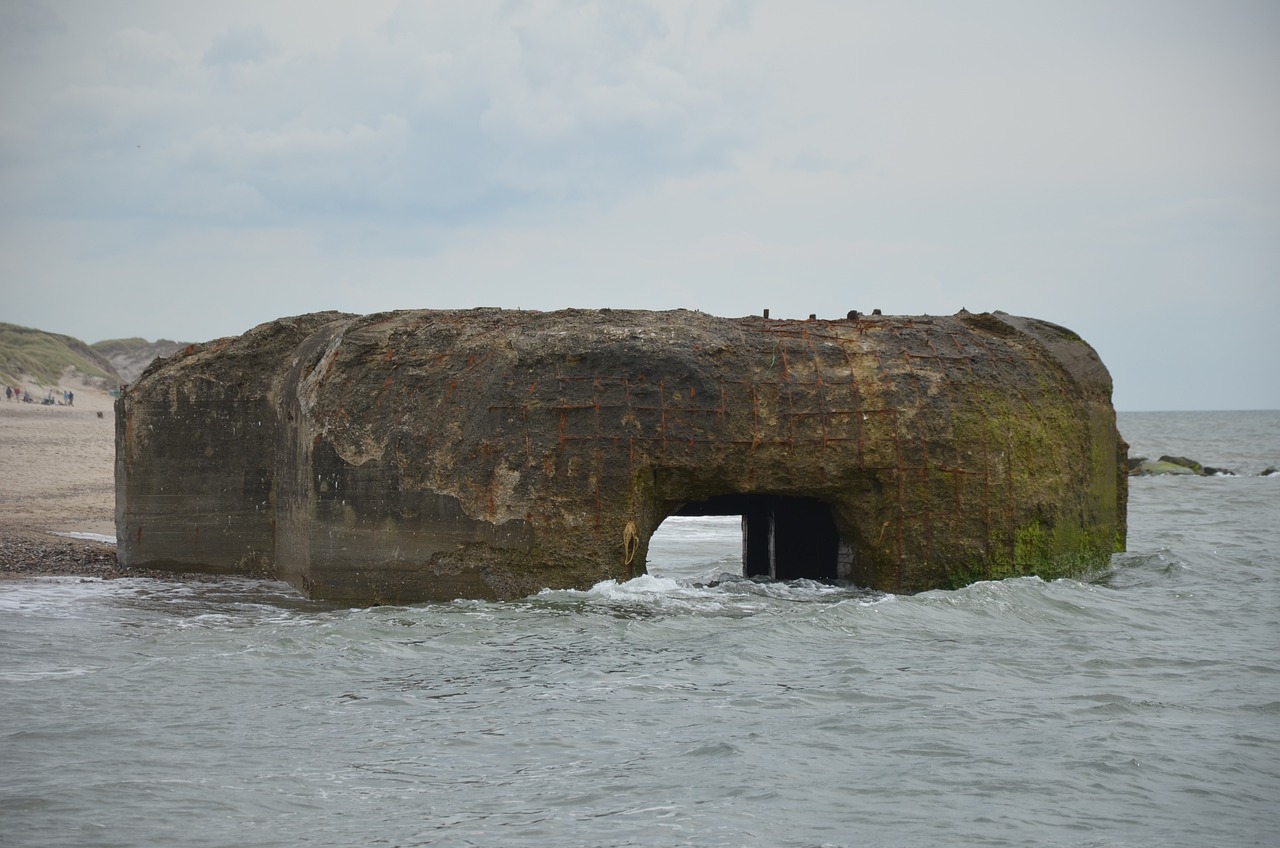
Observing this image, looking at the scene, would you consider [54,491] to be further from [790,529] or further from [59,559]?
[790,529]

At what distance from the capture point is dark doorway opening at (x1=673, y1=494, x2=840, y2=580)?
408 inches

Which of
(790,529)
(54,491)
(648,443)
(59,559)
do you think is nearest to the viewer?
(648,443)

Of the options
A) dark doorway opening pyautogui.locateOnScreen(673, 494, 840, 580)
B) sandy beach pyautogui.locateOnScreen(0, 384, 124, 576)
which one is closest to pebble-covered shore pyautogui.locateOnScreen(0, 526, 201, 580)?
sandy beach pyautogui.locateOnScreen(0, 384, 124, 576)

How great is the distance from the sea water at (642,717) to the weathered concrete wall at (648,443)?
324 mm

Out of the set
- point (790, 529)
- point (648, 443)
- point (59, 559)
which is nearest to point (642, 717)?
point (648, 443)

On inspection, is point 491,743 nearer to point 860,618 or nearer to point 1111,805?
point 1111,805

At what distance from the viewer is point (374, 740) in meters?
5.61

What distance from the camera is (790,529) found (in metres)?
10.6

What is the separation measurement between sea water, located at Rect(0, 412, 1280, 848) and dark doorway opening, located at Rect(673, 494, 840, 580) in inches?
37.3

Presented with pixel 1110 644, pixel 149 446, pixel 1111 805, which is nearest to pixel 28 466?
pixel 149 446

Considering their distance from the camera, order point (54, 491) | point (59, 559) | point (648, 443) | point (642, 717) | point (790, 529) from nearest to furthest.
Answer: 1. point (642, 717)
2. point (648, 443)
3. point (790, 529)
4. point (59, 559)
5. point (54, 491)

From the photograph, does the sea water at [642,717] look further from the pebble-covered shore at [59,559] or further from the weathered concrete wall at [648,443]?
the pebble-covered shore at [59,559]

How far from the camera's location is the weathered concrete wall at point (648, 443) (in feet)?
27.4

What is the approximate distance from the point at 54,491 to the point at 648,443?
1264 cm
